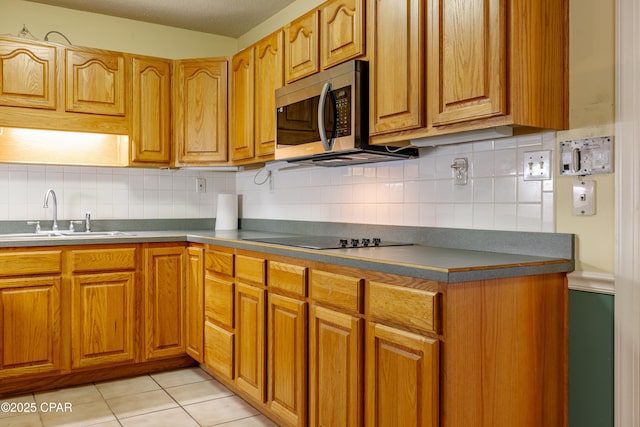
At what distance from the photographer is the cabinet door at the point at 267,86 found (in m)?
3.07

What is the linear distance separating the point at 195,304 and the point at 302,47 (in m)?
1.69

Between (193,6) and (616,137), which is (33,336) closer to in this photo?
(193,6)

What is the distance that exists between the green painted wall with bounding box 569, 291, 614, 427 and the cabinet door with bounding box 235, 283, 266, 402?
1344 mm

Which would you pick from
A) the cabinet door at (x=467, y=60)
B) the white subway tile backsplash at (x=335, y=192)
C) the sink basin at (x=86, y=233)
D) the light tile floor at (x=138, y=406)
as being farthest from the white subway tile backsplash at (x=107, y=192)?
the cabinet door at (x=467, y=60)

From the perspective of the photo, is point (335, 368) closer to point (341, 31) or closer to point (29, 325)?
point (341, 31)

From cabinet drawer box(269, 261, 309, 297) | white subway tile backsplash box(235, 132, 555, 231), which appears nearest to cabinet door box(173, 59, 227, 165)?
white subway tile backsplash box(235, 132, 555, 231)

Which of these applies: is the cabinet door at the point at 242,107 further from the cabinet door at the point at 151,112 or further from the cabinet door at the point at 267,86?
the cabinet door at the point at 151,112

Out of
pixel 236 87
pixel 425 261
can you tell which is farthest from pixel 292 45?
pixel 425 261

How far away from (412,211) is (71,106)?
2.28 m

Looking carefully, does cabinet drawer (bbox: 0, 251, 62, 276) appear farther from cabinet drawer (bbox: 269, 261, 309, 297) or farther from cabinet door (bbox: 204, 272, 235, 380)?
cabinet drawer (bbox: 269, 261, 309, 297)

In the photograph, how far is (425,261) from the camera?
1.77 metres

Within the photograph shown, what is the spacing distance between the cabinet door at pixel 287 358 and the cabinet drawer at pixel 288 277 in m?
0.05

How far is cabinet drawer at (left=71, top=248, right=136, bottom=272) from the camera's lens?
3.11 meters

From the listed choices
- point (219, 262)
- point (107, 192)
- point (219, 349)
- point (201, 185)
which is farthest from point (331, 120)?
point (107, 192)
